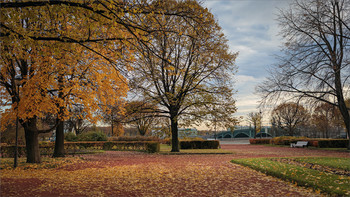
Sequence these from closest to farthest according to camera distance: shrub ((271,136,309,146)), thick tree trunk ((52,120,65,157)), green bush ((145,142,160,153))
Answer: thick tree trunk ((52,120,65,157))
green bush ((145,142,160,153))
shrub ((271,136,309,146))

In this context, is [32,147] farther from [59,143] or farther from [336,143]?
[336,143]

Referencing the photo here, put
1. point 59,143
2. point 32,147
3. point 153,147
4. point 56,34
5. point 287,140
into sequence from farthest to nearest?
point 287,140 < point 153,147 < point 59,143 < point 32,147 < point 56,34

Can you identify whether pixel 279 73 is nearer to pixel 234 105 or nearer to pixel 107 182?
A: pixel 234 105

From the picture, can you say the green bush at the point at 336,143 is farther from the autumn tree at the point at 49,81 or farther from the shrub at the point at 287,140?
the autumn tree at the point at 49,81

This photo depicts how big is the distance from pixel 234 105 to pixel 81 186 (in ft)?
53.0

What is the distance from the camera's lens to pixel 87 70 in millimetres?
12781

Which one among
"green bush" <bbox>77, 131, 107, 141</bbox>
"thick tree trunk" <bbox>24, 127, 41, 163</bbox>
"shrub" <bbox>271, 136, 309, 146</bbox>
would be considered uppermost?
"thick tree trunk" <bbox>24, 127, 41, 163</bbox>

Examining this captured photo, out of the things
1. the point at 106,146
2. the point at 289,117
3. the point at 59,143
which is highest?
the point at 289,117

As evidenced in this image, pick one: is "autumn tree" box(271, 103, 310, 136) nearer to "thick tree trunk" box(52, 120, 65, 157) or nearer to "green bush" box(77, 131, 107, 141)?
"green bush" box(77, 131, 107, 141)

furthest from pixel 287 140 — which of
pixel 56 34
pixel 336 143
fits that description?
pixel 56 34

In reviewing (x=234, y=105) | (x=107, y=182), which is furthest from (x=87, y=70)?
(x=234, y=105)

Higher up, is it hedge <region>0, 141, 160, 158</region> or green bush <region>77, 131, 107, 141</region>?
green bush <region>77, 131, 107, 141</region>

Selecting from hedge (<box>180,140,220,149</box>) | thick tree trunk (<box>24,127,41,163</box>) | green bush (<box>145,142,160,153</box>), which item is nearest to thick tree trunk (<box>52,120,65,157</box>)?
thick tree trunk (<box>24,127,41,163</box>)

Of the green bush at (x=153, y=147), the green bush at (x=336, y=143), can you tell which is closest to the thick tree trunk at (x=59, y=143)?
the green bush at (x=153, y=147)
